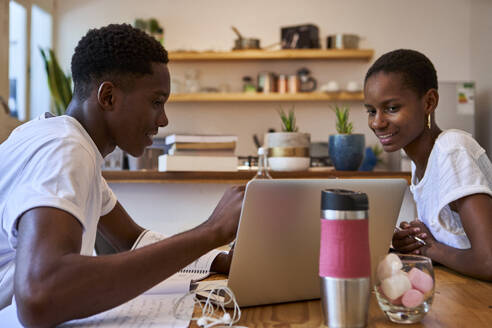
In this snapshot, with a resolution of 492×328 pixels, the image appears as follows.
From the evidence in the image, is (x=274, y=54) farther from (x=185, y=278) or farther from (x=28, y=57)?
(x=185, y=278)

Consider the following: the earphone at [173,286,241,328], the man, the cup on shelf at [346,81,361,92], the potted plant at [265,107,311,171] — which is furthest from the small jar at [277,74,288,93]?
the earphone at [173,286,241,328]

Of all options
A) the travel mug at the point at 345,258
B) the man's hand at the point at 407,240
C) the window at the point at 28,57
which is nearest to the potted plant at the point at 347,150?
the man's hand at the point at 407,240

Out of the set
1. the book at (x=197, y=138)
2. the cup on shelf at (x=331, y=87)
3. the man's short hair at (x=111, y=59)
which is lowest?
the book at (x=197, y=138)

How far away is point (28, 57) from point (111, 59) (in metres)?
3.26

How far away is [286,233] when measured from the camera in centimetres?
78

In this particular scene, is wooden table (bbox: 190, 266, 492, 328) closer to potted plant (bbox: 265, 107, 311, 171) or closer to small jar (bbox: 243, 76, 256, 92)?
potted plant (bbox: 265, 107, 311, 171)

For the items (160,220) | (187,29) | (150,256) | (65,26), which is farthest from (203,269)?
(65,26)

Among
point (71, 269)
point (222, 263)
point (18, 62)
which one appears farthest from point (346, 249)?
point (18, 62)

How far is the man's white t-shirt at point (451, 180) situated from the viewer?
3.75ft

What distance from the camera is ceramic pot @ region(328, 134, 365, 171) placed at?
86.4 inches

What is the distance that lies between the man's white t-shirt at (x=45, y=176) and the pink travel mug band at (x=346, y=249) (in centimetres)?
37

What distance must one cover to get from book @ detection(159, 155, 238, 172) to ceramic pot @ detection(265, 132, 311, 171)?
195 millimetres

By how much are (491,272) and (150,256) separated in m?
0.70

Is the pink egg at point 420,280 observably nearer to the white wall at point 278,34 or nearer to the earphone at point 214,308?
→ the earphone at point 214,308
